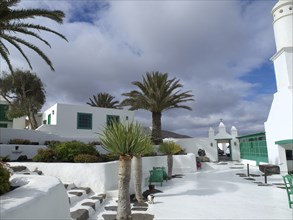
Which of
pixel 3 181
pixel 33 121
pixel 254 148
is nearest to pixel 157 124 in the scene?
pixel 254 148

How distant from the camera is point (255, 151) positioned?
24484mm

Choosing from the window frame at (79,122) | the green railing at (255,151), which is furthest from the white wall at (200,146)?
the window frame at (79,122)

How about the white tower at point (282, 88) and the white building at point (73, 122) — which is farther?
the white building at point (73, 122)

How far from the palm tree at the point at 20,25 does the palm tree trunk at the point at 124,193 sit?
20.9 feet

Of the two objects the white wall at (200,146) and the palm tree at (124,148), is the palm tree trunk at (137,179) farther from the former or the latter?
the white wall at (200,146)

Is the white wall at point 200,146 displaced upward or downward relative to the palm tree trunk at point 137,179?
upward

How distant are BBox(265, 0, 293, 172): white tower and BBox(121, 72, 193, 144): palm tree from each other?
7609mm

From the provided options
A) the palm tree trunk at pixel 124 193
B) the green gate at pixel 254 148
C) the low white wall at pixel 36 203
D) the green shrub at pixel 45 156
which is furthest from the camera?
the green gate at pixel 254 148

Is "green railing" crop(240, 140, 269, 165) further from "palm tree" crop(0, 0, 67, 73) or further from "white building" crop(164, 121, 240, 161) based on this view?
"palm tree" crop(0, 0, 67, 73)

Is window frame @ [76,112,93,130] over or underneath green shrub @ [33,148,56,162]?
over

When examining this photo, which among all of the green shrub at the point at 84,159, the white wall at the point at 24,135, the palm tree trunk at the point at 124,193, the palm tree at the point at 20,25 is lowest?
the palm tree trunk at the point at 124,193

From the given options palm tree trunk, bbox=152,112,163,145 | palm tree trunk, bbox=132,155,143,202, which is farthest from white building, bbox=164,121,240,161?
palm tree trunk, bbox=132,155,143,202

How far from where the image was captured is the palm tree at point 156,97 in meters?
23.1

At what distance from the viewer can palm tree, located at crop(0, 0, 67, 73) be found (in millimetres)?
8391
